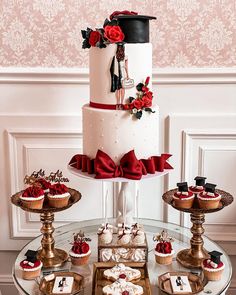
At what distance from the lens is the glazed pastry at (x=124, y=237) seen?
1.61 meters

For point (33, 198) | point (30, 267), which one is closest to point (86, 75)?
point (33, 198)

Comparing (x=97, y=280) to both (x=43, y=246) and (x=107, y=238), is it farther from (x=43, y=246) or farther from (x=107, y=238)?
(x=43, y=246)

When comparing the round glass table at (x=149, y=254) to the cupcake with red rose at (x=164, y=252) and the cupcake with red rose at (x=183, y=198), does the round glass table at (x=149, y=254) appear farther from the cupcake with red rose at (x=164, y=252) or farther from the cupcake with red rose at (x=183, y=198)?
the cupcake with red rose at (x=183, y=198)

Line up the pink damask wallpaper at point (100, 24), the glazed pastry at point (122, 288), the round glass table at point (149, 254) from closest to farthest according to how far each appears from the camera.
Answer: the glazed pastry at point (122, 288)
the round glass table at point (149, 254)
the pink damask wallpaper at point (100, 24)

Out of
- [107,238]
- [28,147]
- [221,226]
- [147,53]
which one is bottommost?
[221,226]

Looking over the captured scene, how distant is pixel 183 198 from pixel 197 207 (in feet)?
0.20

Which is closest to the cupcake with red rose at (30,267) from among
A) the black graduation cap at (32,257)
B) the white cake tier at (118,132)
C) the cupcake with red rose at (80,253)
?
the black graduation cap at (32,257)

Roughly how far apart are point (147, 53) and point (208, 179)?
30.2 inches

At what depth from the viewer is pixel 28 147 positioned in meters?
2.10

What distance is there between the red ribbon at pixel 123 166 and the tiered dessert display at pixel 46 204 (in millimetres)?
126

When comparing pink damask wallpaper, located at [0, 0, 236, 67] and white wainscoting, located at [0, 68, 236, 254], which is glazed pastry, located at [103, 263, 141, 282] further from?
pink damask wallpaper, located at [0, 0, 236, 67]

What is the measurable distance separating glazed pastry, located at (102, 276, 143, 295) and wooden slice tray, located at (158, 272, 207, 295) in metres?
0.09

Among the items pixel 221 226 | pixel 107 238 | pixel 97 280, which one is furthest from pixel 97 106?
pixel 221 226

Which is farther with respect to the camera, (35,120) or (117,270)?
(35,120)
